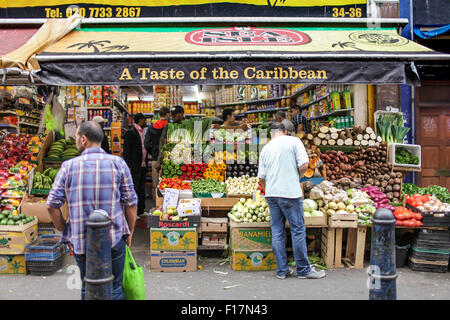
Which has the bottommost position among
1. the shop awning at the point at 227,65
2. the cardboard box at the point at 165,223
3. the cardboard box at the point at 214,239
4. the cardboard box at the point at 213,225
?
the cardboard box at the point at 214,239

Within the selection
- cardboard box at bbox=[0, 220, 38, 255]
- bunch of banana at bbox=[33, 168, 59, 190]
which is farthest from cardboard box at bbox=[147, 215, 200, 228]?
bunch of banana at bbox=[33, 168, 59, 190]

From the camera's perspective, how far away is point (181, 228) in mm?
5785

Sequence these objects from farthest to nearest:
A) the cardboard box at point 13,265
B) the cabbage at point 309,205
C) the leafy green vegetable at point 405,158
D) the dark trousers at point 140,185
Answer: the dark trousers at point 140,185, the leafy green vegetable at point 405,158, the cabbage at point 309,205, the cardboard box at point 13,265

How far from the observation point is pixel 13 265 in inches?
220

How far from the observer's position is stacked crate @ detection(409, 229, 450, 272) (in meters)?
5.71

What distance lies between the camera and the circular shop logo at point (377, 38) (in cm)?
626

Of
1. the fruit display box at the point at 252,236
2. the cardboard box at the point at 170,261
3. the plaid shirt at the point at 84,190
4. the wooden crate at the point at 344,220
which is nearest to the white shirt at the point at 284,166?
the fruit display box at the point at 252,236

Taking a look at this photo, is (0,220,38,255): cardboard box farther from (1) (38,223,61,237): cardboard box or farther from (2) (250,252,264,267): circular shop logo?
(2) (250,252,264,267): circular shop logo

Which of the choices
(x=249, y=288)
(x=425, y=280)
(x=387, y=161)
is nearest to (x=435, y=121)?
(x=387, y=161)

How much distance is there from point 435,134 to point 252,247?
5619mm

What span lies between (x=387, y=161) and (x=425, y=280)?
110 inches

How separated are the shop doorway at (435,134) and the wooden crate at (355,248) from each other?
3.71 m

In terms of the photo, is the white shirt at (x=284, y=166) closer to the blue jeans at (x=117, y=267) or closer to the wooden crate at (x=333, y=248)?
the wooden crate at (x=333, y=248)

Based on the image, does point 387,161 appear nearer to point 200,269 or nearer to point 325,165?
point 325,165
